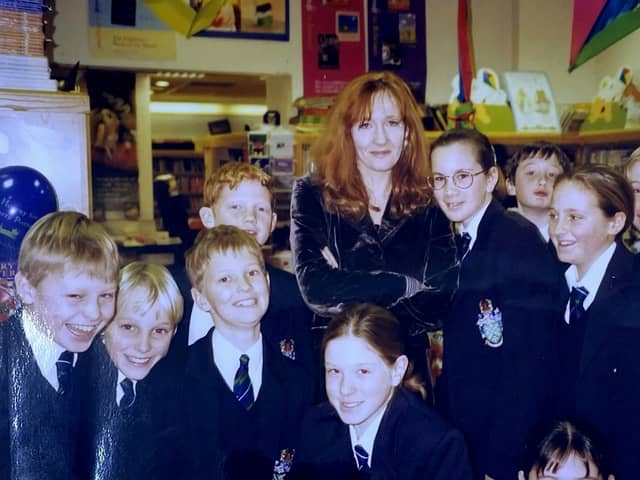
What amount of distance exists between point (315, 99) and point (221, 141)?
0.23 m

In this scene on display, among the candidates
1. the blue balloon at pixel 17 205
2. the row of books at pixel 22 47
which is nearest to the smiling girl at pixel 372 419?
the blue balloon at pixel 17 205

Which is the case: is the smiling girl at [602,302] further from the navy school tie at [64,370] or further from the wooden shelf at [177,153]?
the navy school tie at [64,370]

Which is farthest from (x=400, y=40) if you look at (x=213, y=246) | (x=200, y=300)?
(x=200, y=300)

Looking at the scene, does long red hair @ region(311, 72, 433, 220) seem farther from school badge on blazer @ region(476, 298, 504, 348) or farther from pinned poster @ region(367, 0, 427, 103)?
school badge on blazer @ region(476, 298, 504, 348)

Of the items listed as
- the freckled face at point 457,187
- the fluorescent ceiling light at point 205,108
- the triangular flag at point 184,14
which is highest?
the triangular flag at point 184,14

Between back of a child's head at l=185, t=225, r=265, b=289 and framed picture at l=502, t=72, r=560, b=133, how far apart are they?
0.71 meters

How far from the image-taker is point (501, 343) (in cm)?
175

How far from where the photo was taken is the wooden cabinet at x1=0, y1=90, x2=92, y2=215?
59.2 inches

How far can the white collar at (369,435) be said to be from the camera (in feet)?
5.47

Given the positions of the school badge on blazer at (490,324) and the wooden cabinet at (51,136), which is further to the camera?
the school badge on blazer at (490,324)

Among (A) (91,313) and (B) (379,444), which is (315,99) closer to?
(A) (91,313)

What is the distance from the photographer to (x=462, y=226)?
1728 millimetres

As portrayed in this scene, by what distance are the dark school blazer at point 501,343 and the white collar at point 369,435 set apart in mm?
153

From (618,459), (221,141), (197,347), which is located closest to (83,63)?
(221,141)
